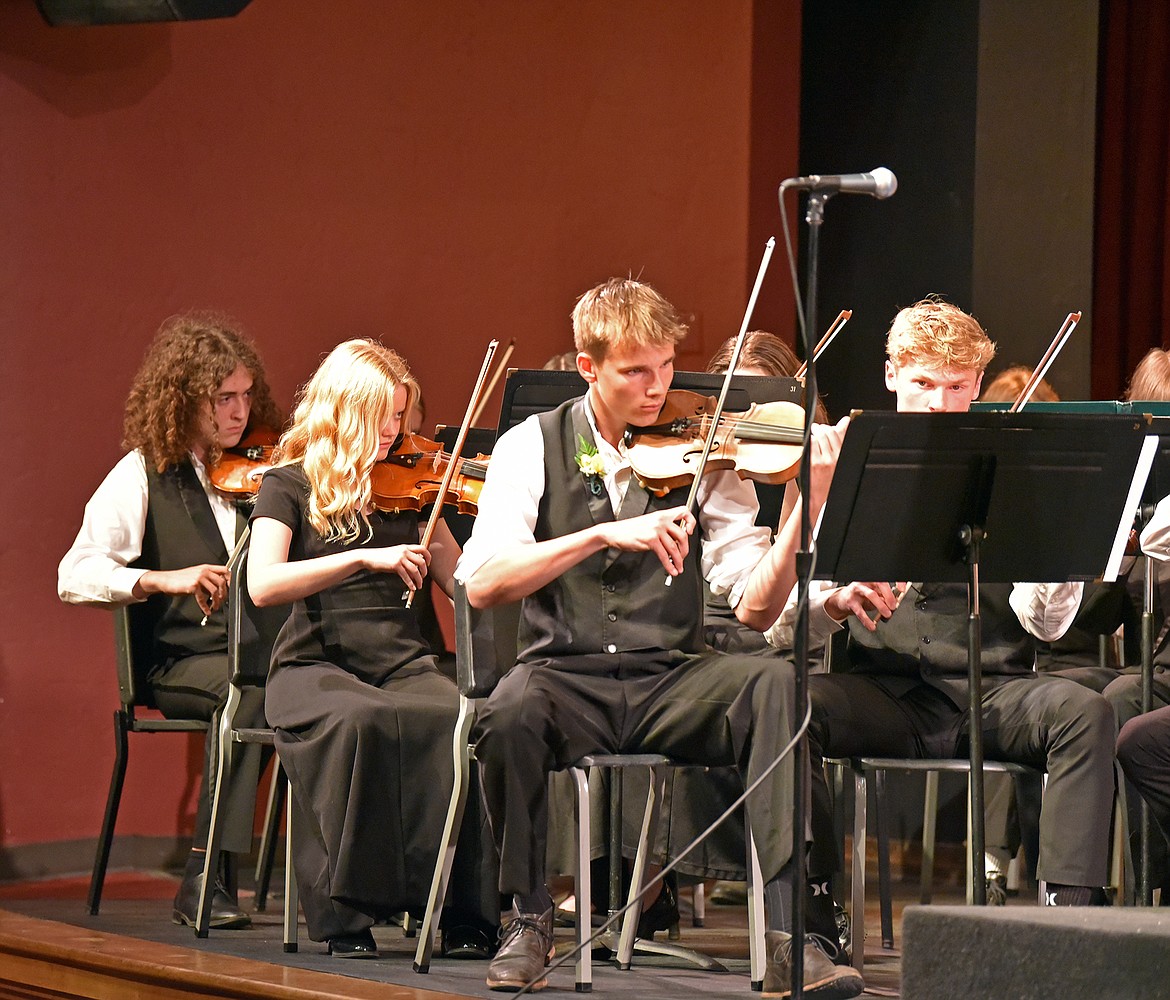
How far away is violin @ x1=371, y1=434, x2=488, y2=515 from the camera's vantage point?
3.29 metres

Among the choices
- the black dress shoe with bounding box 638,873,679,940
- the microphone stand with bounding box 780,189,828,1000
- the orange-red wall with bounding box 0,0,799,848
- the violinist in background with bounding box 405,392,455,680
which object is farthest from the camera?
the orange-red wall with bounding box 0,0,799,848

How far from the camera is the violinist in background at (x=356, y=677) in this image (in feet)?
9.84

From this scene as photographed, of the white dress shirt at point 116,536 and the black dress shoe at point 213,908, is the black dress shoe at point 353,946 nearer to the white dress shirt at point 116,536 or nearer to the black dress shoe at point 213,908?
the black dress shoe at point 213,908

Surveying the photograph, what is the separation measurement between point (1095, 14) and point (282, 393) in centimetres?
261

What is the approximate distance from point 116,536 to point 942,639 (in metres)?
1.87

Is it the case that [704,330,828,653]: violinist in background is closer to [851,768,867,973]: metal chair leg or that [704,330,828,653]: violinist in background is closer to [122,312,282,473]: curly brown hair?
[851,768,867,973]: metal chair leg

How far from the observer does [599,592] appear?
2.87 m

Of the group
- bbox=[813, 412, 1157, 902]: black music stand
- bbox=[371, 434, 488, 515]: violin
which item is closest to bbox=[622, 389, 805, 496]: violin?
bbox=[813, 412, 1157, 902]: black music stand

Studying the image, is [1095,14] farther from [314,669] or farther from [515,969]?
[515,969]

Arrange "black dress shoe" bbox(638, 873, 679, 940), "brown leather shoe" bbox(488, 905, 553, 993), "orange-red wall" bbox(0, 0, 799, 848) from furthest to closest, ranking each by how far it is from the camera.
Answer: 1. "orange-red wall" bbox(0, 0, 799, 848)
2. "black dress shoe" bbox(638, 873, 679, 940)
3. "brown leather shoe" bbox(488, 905, 553, 993)

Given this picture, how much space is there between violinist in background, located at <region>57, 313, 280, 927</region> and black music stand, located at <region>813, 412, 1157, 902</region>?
1.64 metres

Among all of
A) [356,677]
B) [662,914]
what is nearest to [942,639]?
[662,914]

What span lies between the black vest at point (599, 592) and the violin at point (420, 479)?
39 cm

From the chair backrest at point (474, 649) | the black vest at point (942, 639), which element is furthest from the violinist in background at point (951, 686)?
the chair backrest at point (474, 649)
